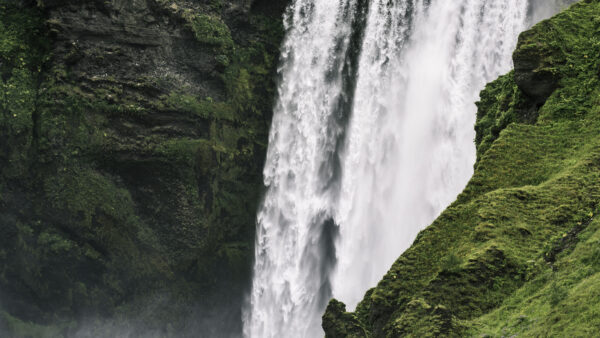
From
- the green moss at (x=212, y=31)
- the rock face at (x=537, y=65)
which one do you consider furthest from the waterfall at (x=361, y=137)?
the rock face at (x=537, y=65)

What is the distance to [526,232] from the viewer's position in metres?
6.71

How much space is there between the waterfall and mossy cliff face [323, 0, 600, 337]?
248 inches

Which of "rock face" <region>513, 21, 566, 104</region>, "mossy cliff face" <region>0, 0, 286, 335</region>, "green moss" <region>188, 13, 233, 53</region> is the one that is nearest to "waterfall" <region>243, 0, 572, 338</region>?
"mossy cliff face" <region>0, 0, 286, 335</region>

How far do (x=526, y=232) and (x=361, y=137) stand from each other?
1145cm

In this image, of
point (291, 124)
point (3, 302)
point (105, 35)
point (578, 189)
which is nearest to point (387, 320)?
point (578, 189)

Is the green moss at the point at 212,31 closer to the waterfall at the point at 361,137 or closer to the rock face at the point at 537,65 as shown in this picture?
the waterfall at the point at 361,137

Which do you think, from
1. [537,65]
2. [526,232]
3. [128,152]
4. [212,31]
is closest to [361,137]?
[212,31]

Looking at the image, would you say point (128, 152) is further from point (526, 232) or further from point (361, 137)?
point (526, 232)

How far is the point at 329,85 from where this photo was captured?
19.5 m

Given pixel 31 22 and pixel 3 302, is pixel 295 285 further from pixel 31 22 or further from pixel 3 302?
pixel 31 22

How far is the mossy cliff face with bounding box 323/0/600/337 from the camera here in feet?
18.3

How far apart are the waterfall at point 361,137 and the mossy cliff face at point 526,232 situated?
20.7ft

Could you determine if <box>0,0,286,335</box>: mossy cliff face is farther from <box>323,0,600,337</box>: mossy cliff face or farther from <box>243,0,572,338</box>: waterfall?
<box>323,0,600,337</box>: mossy cliff face

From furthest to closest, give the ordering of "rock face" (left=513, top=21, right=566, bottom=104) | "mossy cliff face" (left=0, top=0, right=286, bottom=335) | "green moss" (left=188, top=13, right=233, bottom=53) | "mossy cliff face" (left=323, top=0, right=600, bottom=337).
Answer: "green moss" (left=188, top=13, right=233, bottom=53) → "mossy cliff face" (left=0, top=0, right=286, bottom=335) → "rock face" (left=513, top=21, right=566, bottom=104) → "mossy cliff face" (left=323, top=0, right=600, bottom=337)
